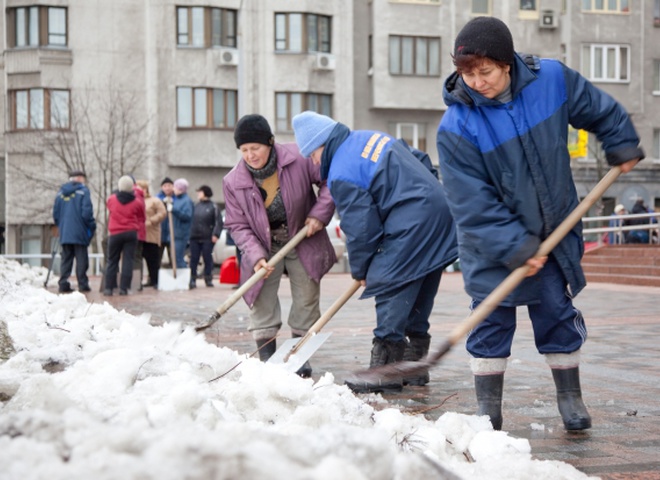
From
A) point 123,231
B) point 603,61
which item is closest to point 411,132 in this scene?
point 603,61

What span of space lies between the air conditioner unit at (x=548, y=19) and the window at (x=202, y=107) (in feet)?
42.7

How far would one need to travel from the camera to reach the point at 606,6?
145 feet

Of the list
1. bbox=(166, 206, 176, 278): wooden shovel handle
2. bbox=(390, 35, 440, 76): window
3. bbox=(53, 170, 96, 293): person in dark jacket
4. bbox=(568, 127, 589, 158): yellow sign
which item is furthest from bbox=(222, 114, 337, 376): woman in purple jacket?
bbox=(390, 35, 440, 76): window

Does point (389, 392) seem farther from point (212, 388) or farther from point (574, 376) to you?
point (212, 388)

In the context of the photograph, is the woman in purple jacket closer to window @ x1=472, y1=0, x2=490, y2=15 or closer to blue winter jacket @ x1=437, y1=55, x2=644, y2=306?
blue winter jacket @ x1=437, y1=55, x2=644, y2=306

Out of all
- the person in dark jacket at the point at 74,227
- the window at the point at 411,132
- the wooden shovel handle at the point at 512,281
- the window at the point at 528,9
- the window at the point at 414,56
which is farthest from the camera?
the window at the point at 528,9

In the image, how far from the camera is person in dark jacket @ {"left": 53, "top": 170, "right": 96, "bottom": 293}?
17047mm

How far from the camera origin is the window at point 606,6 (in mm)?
44125

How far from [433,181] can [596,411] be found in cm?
190

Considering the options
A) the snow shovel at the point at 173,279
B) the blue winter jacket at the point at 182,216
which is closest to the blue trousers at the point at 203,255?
the blue winter jacket at the point at 182,216

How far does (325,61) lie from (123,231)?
79.9 feet

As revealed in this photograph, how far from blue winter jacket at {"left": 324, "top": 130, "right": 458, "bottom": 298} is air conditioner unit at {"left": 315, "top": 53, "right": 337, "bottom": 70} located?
33.7 meters

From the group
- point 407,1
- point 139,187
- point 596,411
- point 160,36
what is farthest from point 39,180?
point 596,411

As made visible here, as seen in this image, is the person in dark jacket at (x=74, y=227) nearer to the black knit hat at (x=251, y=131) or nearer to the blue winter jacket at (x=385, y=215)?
the black knit hat at (x=251, y=131)
